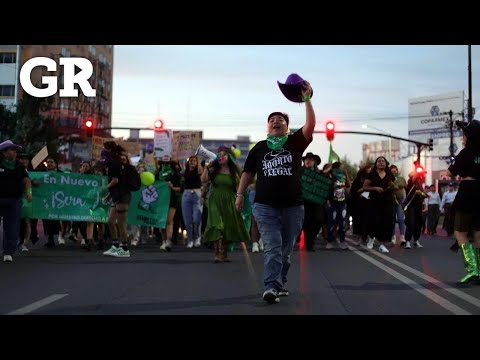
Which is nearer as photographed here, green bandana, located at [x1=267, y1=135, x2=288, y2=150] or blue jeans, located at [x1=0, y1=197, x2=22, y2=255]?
green bandana, located at [x1=267, y1=135, x2=288, y2=150]

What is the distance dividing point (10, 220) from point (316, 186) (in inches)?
239

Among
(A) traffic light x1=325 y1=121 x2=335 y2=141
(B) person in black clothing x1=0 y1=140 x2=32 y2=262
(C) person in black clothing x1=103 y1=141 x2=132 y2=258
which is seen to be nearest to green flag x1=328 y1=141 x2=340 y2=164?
(C) person in black clothing x1=103 y1=141 x2=132 y2=258

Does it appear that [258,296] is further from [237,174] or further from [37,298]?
[237,174]

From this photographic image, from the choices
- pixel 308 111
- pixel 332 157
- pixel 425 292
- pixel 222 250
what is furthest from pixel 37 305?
pixel 332 157

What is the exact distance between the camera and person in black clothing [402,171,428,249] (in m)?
15.5

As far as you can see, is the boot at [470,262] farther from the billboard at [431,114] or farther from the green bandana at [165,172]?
the billboard at [431,114]

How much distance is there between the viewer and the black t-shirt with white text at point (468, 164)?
26.9 ft

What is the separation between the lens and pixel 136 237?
51.2ft

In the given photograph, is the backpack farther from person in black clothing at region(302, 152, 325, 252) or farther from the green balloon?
person in black clothing at region(302, 152, 325, 252)

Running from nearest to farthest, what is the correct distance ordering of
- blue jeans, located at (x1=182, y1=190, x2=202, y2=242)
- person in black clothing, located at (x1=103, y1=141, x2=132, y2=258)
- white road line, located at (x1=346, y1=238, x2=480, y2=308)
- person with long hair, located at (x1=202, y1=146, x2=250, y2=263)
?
1. white road line, located at (x1=346, y1=238, x2=480, y2=308)
2. person with long hair, located at (x1=202, y1=146, x2=250, y2=263)
3. person in black clothing, located at (x1=103, y1=141, x2=132, y2=258)
4. blue jeans, located at (x1=182, y1=190, x2=202, y2=242)

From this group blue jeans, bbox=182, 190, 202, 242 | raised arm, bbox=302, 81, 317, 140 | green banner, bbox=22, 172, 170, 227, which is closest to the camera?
raised arm, bbox=302, 81, 317, 140

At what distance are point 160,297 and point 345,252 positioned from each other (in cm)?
687

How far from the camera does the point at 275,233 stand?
274 inches
